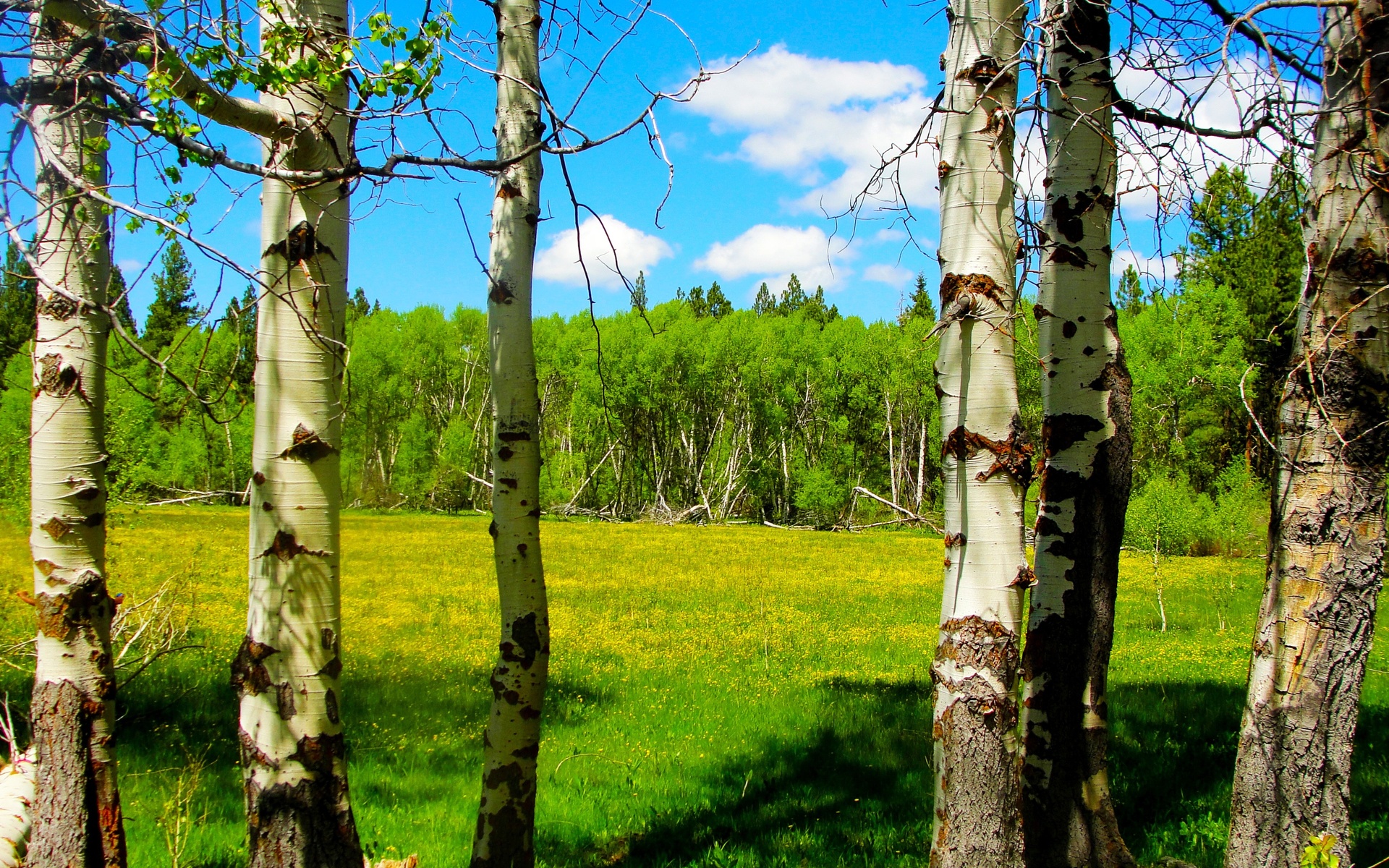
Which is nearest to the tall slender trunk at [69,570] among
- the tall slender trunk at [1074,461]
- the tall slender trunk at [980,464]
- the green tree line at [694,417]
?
the tall slender trunk at [980,464]

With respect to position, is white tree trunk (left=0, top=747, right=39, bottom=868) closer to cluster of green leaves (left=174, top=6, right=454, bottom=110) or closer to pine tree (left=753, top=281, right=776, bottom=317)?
cluster of green leaves (left=174, top=6, right=454, bottom=110)

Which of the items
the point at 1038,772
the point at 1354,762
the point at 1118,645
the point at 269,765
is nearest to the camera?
the point at 269,765

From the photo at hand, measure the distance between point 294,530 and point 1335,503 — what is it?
4273 mm

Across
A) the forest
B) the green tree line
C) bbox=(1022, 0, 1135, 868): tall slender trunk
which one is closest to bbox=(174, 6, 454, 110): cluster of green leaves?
the forest

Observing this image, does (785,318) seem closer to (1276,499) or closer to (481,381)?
(481,381)

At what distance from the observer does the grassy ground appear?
18.7 feet

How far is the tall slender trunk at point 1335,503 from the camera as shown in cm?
349

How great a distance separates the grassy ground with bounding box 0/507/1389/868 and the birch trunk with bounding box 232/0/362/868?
2906 millimetres

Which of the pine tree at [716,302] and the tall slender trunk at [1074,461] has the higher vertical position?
the pine tree at [716,302]

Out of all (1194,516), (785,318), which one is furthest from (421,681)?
(785,318)

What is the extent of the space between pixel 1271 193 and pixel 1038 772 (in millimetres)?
3053

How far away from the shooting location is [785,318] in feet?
217

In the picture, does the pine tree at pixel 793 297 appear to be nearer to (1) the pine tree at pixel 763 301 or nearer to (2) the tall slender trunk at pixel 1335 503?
(1) the pine tree at pixel 763 301

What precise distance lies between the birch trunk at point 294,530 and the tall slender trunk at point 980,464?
2.10 metres
